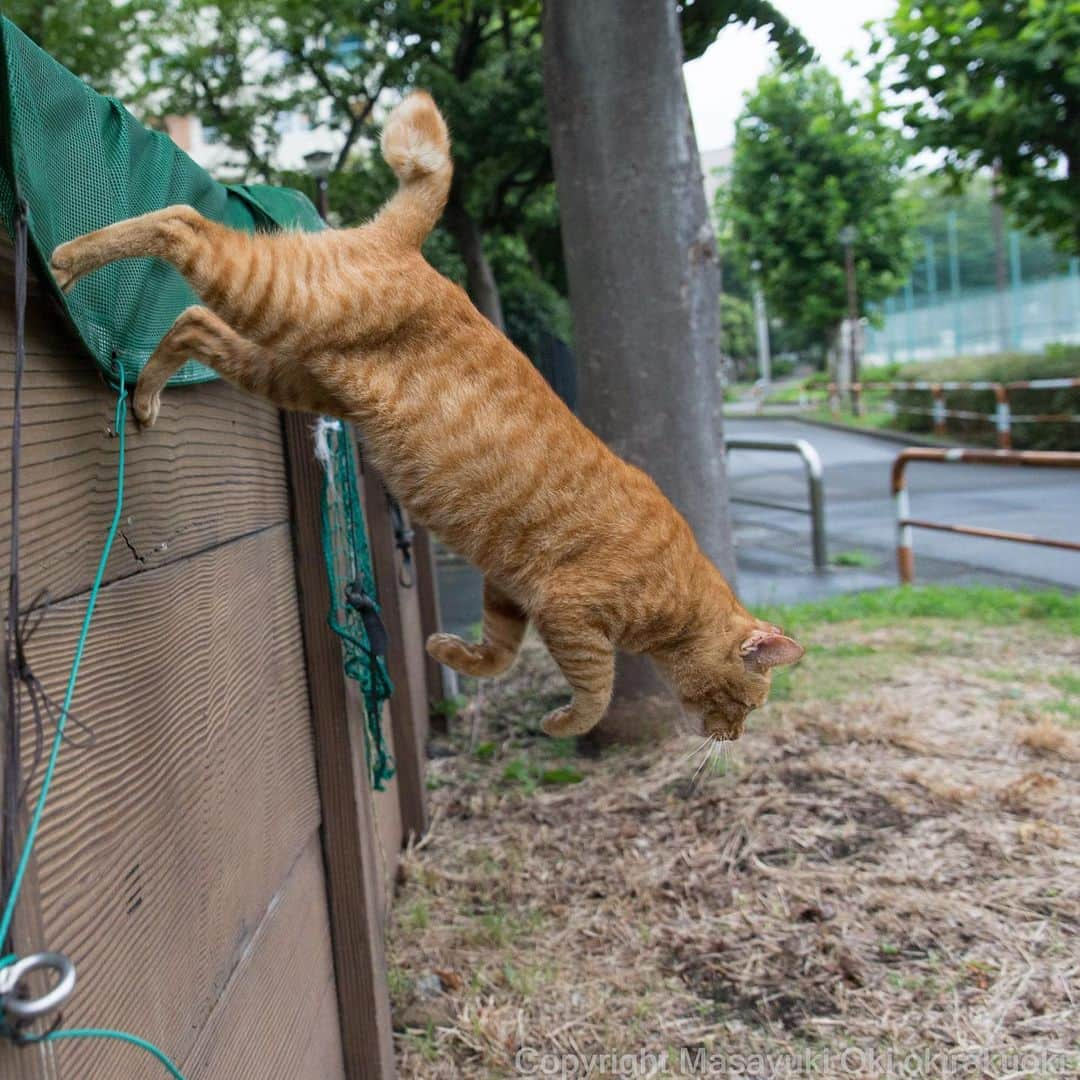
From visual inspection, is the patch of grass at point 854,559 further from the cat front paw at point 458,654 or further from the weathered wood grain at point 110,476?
the weathered wood grain at point 110,476

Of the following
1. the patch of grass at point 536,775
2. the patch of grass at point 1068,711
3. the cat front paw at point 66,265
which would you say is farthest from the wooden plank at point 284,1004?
the patch of grass at point 1068,711

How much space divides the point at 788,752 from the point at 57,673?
3.40 metres

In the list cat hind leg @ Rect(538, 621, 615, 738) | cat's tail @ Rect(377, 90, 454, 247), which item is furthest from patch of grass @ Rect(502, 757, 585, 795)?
cat's tail @ Rect(377, 90, 454, 247)

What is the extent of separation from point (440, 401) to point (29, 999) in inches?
54.1

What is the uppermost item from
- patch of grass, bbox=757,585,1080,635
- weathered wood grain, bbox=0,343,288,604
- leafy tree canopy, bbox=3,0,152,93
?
leafy tree canopy, bbox=3,0,152,93

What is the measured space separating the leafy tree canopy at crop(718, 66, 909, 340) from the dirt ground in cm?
2423

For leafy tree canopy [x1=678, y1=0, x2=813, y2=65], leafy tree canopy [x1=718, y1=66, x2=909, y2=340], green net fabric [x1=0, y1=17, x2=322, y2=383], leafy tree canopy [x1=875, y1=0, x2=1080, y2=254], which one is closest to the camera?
green net fabric [x1=0, y1=17, x2=322, y2=383]

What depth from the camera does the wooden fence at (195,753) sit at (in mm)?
1152

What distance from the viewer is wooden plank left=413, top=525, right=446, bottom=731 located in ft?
17.4

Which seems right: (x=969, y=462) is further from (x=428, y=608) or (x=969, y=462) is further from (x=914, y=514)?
(x=914, y=514)

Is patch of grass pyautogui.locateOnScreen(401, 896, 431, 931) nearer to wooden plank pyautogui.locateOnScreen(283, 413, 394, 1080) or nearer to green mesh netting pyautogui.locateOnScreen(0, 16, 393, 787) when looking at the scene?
wooden plank pyautogui.locateOnScreen(283, 413, 394, 1080)

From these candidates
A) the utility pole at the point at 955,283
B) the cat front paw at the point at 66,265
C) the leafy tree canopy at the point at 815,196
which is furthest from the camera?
the utility pole at the point at 955,283

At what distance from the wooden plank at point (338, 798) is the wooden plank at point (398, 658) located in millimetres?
1299

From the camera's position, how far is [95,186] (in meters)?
1.44
